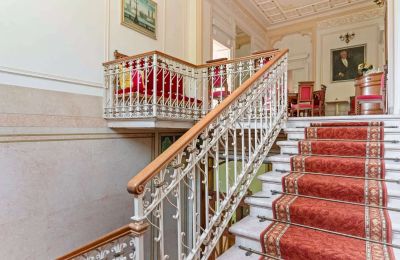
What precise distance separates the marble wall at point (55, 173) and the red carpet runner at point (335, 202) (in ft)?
8.71

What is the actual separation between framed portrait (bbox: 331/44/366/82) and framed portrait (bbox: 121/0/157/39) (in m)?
5.95

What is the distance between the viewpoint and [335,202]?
203 centimetres

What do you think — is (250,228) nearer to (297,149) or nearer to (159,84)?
(297,149)

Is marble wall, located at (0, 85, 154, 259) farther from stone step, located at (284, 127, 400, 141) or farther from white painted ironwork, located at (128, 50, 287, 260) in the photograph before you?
stone step, located at (284, 127, 400, 141)

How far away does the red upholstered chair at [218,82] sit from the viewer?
4055 millimetres

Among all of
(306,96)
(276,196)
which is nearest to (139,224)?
(276,196)

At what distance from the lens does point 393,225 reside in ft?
5.43

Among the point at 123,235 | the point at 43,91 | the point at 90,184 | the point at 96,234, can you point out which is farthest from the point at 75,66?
the point at 123,235

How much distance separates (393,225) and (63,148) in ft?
11.3

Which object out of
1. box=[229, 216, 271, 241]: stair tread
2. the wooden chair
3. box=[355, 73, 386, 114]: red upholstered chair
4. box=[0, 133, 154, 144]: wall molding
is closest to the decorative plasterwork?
the wooden chair

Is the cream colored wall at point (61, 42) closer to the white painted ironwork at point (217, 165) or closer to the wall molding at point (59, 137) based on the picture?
the wall molding at point (59, 137)

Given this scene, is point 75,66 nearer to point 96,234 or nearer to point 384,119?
point 96,234

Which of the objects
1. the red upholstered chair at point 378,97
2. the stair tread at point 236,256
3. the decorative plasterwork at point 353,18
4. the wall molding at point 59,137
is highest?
the decorative plasterwork at point 353,18

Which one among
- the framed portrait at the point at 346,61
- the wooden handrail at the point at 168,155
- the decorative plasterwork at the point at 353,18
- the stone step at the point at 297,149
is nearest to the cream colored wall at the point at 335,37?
the decorative plasterwork at the point at 353,18
